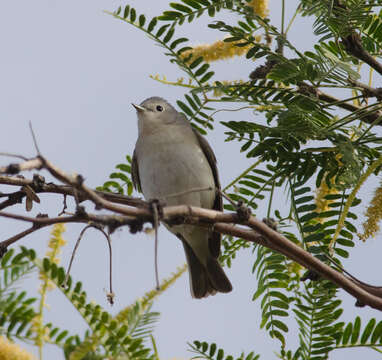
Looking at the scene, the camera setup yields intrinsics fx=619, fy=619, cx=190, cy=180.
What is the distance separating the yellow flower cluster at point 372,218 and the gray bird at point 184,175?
1.29 meters

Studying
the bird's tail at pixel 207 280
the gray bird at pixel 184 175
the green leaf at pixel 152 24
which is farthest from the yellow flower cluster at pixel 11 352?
the bird's tail at pixel 207 280

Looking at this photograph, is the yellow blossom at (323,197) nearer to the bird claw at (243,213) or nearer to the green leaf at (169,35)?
the green leaf at (169,35)

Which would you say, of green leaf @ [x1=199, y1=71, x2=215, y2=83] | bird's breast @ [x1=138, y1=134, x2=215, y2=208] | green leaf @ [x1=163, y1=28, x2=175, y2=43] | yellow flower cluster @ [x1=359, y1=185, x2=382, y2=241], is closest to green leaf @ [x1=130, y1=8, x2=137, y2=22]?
green leaf @ [x1=163, y1=28, x2=175, y2=43]

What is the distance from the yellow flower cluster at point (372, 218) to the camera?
2505mm

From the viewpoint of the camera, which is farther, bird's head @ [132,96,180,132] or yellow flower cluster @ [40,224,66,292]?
bird's head @ [132,96,180,132]

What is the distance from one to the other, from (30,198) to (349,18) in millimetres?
1440

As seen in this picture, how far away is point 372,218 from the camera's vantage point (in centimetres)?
251

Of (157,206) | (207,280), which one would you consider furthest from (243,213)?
(207,280)

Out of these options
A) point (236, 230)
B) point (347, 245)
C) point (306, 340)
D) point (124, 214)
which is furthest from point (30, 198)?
point (347, 245)

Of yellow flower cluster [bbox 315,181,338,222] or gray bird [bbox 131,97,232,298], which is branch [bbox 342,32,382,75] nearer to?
yellow flower cluster [bbox 315,181,338,222]

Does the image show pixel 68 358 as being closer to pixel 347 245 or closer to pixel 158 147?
pixel 347 245

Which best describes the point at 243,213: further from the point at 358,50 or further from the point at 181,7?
the point at 181,7

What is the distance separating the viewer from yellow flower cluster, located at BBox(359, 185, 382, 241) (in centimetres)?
251

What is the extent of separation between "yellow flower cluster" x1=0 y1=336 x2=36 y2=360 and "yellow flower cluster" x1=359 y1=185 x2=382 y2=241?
149 centimetres
